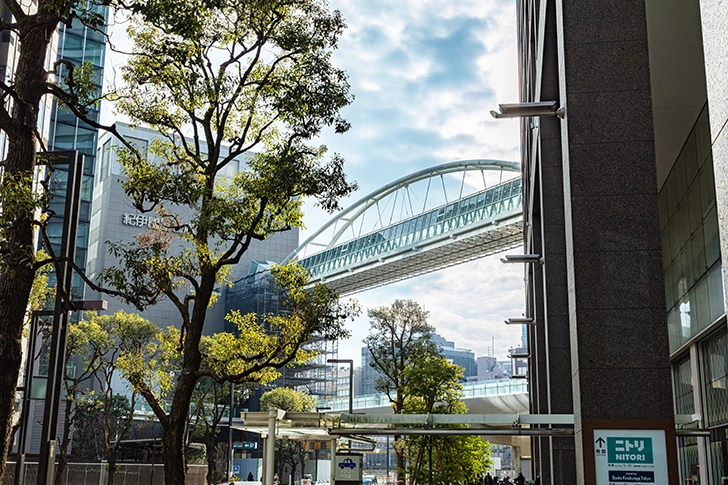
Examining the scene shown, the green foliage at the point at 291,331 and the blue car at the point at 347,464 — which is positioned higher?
the green foliage at the point at 291,331

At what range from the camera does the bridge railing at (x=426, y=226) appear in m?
51.5

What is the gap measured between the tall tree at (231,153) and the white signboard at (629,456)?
865cm

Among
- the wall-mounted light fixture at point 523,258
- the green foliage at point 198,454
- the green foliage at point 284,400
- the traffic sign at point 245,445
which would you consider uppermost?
the wall-mounted light fixture at point 523,258

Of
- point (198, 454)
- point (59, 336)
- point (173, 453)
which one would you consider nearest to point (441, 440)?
point (173, 453)

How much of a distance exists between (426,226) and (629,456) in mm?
52890

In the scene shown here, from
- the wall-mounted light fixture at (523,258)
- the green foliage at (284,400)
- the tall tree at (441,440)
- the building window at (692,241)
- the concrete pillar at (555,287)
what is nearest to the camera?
the concrete pillar at (555,287)

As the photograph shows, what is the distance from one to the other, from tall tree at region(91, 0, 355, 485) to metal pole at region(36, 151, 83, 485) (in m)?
1.78

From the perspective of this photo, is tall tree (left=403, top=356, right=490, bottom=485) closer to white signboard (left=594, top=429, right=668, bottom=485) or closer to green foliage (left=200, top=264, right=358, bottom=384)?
green foliage (left=200, top=264, right=358, bottom=384)

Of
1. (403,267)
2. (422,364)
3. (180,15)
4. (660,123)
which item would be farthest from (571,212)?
(403,267)

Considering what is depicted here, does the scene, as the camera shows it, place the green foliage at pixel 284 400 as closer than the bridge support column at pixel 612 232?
No

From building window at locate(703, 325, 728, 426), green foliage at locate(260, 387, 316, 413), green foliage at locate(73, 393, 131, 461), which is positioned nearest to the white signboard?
building window at locate(703, 325, 728, 426)

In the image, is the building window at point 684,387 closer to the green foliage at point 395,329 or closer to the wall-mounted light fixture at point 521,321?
the wall-mounted light fixture at point 521,321

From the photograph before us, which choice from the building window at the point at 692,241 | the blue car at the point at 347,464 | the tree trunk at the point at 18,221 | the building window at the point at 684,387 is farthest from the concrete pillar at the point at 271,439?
the building window at the point at 684,387

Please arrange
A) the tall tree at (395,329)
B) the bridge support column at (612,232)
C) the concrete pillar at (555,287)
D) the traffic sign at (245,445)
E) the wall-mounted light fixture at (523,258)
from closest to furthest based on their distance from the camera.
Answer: the bridge support column at (612,232), the concrete pillar at (555,287), the wall-mounted light fixture at (523,258), the tall tree at (395,329), the traffic sign at (245,445)
